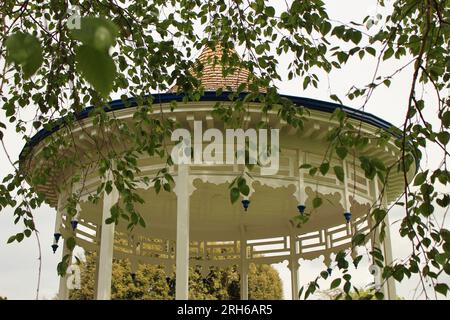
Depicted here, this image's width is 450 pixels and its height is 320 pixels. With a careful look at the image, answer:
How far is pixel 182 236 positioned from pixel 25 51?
773 cm

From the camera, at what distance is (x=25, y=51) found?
3.82 feet

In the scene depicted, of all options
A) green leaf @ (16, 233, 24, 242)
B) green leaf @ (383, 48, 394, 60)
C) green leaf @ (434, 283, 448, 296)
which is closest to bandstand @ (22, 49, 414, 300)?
green leaf @ (16, 233, 24, 242)

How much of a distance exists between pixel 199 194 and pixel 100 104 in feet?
27.5

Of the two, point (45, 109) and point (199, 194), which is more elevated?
point (199, 194)

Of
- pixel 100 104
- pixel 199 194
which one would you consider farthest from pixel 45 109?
pixel 199 194

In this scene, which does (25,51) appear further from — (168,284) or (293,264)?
(168,284)

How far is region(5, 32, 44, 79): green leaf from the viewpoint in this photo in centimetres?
116

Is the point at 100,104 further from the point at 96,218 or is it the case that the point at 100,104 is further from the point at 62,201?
the point at 96,218

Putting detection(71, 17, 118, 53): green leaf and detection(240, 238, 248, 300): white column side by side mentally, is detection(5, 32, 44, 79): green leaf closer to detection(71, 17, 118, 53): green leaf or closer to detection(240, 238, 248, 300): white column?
detection(71, 17, 118, 53): green leaf

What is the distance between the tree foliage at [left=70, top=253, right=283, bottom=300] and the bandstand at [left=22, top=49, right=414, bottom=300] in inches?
464

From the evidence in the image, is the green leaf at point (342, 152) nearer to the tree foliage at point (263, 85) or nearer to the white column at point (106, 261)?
the tree foliage at point (263, 85)

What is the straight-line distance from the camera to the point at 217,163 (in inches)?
348

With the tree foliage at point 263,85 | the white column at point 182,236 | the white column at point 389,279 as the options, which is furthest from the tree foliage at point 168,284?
the tree foliage at point 263,85

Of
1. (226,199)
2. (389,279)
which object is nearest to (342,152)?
(389,279)
